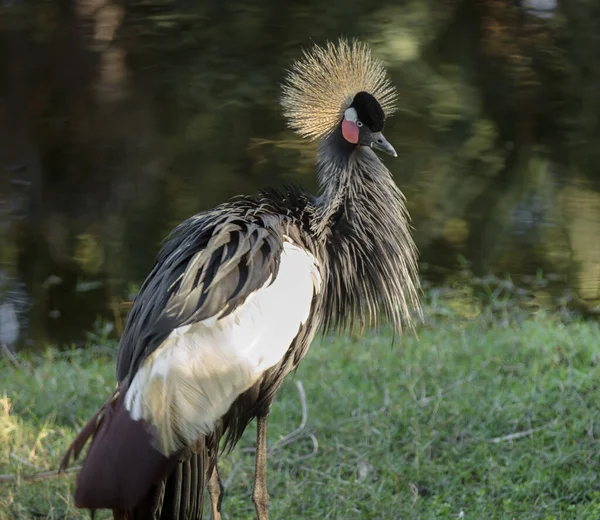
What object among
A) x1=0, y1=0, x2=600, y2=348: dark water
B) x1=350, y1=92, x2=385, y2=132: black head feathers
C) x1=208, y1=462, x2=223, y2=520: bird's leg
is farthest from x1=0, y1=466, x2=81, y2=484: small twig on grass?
x1=0, y1=0, x2=600, y2=348: dark water

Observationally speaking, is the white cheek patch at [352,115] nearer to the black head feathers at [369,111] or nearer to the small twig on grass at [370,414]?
the black head feathers at [369,111]

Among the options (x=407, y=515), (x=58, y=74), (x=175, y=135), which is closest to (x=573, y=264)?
(x=175, y=135)

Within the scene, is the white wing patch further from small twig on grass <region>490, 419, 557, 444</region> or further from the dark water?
the dark water

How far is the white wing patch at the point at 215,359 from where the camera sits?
8.22 feet

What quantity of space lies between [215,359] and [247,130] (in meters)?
4.21

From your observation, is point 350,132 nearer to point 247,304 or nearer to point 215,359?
point 247,304

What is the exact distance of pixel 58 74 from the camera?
709cm

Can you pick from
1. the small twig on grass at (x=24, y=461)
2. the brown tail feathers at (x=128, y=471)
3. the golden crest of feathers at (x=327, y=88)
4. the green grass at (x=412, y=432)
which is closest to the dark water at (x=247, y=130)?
the green grass at (x=412, y=432)

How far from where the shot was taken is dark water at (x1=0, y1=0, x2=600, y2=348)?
6.12 m

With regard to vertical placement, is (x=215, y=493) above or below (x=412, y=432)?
above

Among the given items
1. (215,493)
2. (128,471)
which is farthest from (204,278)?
(215,493)

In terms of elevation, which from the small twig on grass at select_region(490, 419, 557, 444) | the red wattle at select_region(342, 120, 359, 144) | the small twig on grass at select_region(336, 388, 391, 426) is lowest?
the small twig on grass at select_region(336, 388, 391, 426)

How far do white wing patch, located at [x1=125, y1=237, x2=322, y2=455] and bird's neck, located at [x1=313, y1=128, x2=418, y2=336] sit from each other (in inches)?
9.0

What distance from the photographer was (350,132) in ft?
10.4
